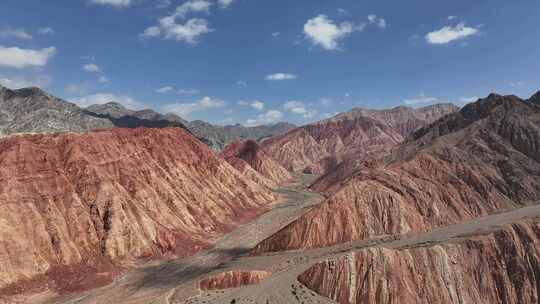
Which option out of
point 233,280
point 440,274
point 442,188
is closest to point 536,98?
point 442,188

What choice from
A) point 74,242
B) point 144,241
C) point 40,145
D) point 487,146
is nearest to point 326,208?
point 144,241

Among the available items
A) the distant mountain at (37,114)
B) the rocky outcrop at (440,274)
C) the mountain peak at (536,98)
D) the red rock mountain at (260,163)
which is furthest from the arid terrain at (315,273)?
the red rock mountain at (260,163)

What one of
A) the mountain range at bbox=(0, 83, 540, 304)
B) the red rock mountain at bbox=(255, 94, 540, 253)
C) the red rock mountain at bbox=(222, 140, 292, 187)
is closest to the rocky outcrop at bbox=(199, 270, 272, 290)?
the mountain range at bbox=(0, 83, 540, 304)

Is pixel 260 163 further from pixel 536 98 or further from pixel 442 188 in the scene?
pixel 442 188

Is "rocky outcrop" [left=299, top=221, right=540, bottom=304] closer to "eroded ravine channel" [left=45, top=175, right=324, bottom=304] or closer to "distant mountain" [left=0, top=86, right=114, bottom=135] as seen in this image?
"eroded ravine channel" [left=45, top=175, right=324, bottom=304]

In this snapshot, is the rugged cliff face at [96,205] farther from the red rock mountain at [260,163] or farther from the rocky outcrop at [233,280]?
the red rock mountain at [260,163]

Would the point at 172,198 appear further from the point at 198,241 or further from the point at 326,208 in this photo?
the point at 326,208
